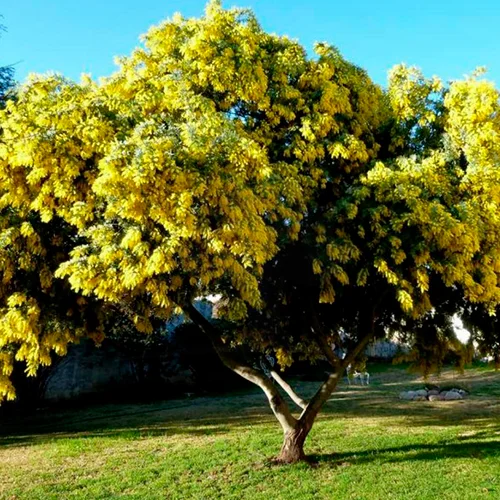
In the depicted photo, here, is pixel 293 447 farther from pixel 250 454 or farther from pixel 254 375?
pixel 254 375

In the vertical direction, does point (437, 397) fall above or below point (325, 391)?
below

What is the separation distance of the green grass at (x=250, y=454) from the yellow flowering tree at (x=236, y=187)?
1.66 meters

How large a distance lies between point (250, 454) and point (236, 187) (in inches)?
303

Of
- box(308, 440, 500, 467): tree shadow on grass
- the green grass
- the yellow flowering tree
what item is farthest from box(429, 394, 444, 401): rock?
the yellow flowering tree

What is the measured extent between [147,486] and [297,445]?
3.31 meters

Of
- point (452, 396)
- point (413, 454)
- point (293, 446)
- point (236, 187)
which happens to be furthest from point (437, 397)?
point (236, 187)

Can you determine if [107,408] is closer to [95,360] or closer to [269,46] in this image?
[95,360]

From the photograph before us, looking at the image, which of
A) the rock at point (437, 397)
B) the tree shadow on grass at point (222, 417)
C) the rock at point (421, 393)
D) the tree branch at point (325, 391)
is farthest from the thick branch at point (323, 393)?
the rock at point (421, 393)

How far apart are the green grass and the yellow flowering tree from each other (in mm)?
1664

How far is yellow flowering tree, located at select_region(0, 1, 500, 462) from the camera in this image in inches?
312

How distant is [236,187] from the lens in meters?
7.98

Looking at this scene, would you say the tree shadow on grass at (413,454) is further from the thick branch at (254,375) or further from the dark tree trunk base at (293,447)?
the thick branch at (254,375)

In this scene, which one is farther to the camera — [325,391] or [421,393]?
[421,393]

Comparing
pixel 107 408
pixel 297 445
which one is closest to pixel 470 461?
pixel 297 445
